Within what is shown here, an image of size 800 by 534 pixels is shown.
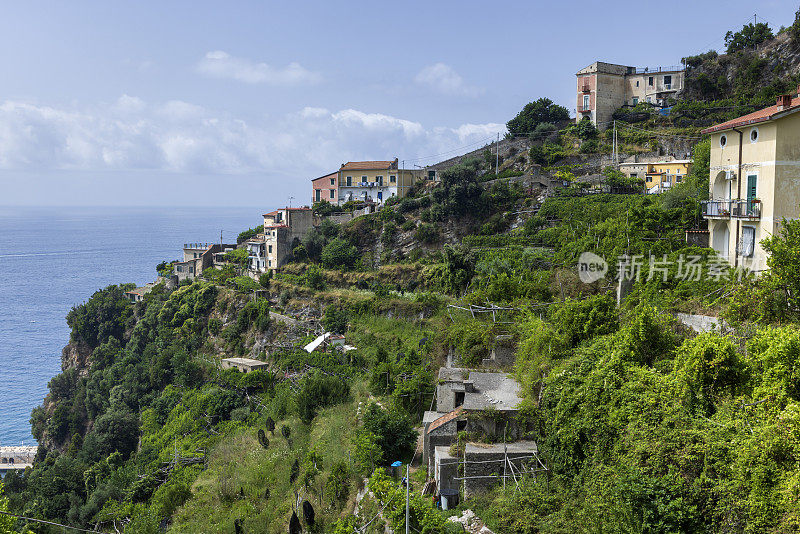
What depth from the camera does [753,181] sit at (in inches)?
704

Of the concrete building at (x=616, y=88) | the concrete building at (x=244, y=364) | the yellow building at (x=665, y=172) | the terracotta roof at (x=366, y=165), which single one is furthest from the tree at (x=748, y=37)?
the concrete building at (x=244, y=364)

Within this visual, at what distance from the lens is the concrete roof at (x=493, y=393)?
1421 centimetres

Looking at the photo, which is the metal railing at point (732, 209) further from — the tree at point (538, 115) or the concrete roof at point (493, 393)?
the tree at point (538, 115)

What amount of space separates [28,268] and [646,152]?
12205 centimetres

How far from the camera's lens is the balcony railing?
17.6 meters

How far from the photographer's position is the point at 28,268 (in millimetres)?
125688

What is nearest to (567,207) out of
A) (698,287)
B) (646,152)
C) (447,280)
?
(447,280)

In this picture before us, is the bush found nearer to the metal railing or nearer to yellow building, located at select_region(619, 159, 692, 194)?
yellow building, located at select_region(619, 159, 692, 194)

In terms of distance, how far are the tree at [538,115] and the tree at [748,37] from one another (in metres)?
13.2

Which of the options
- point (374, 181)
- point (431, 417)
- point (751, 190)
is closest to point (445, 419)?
point (431, 417)

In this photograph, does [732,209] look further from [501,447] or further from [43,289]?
[43,289]

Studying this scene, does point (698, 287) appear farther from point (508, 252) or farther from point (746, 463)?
point (508, 252)

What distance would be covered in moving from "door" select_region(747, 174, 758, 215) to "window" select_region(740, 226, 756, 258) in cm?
49

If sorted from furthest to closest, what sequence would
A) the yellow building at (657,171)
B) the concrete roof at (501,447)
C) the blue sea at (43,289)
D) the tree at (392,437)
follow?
the blue sea at (43,289), the yellow building at (657,171), the tree at (392,437), the concrete roof at (501,447)
